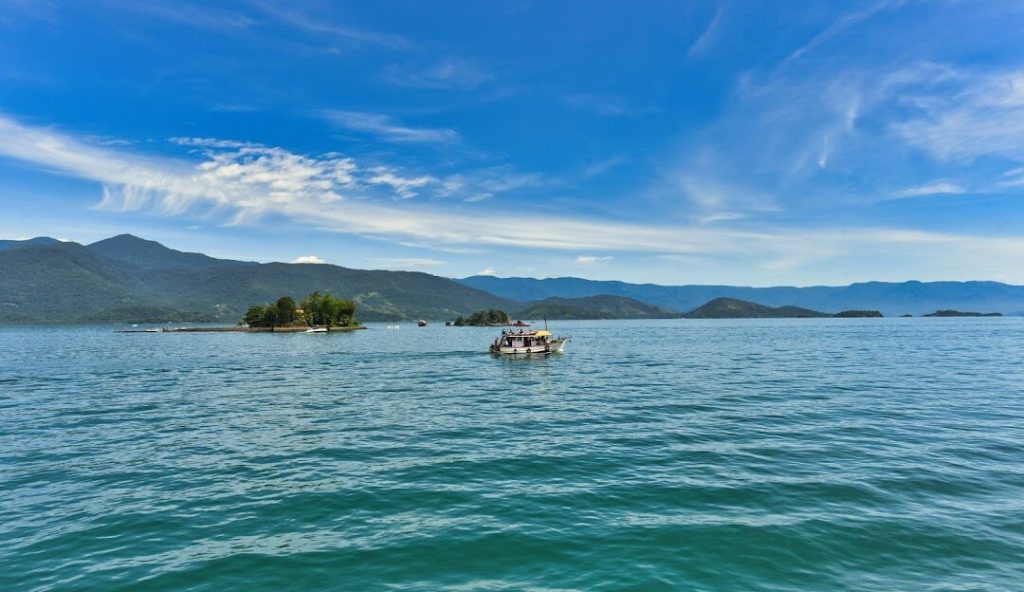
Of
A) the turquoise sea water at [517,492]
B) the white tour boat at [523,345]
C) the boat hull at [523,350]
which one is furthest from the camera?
the white tour boat at [523,345]

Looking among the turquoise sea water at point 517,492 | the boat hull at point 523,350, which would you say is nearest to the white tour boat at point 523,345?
the boat hull at point 523,350

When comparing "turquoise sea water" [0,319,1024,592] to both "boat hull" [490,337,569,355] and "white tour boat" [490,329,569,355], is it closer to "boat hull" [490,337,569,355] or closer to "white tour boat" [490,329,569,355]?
"boat hull" [490,337,569,355]

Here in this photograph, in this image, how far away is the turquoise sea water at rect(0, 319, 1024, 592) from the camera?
14.6 metres

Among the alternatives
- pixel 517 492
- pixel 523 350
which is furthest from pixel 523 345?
pixel 517 492

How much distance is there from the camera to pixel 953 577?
47.2 ft

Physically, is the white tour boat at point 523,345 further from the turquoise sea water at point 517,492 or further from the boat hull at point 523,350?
the turquoise sea water at point 517,492

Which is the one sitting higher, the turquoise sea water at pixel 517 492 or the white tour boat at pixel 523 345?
the white tour boat at pixel 523 345

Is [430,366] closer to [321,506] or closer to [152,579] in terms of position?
[321,506]

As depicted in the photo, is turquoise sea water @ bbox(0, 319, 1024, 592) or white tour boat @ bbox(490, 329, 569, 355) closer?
turquoise sea water @ bbox(0, 319, 1024, 592)

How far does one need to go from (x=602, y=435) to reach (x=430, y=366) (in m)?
51.3

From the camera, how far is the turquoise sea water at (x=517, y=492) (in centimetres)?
1465

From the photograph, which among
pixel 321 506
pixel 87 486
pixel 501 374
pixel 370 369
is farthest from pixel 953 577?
pixel 370 369

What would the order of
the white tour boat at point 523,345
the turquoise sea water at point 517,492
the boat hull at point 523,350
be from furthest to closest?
the white tour boat at point 523,345, the boat hull at point 523,350, the turquoise sea water at point 517,492

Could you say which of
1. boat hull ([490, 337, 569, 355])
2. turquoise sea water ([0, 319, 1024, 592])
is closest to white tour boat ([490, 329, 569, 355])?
boat hull ([490, 337, 569, 355])
